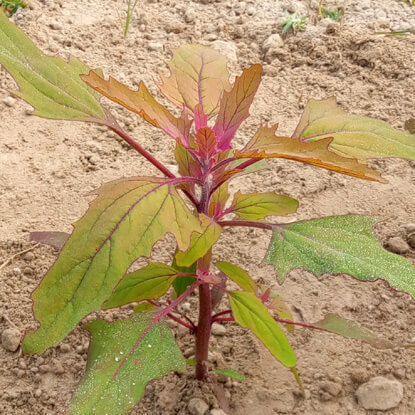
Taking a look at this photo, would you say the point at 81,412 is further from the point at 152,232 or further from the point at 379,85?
the point at 379,85

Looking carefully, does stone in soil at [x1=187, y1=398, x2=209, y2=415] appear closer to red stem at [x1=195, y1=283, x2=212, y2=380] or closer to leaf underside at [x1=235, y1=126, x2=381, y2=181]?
red stem at [x1=195, y1=283, x2=212, y2=380]

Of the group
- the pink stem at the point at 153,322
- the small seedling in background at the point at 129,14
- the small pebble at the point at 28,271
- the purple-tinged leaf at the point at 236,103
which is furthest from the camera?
the small seedling in background at the point at 129,14

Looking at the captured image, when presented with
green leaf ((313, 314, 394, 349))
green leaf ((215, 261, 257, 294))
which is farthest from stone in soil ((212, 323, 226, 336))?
green leaf ((215, 261, 257, 294))

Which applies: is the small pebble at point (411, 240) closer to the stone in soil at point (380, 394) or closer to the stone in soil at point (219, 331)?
the stone in soil at point (380, 394)

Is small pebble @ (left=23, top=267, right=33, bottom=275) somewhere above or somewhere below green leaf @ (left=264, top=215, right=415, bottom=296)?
below

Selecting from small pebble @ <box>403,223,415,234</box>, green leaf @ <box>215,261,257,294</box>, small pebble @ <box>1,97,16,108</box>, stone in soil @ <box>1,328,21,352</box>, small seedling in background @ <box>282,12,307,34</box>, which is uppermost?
small seedling in background @ <box>282,12,307,34</box>

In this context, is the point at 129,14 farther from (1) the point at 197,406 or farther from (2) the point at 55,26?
(1) the point at 197,406

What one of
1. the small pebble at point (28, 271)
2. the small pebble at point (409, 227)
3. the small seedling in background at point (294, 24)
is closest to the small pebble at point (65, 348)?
the small pebble at point (28, 271)
